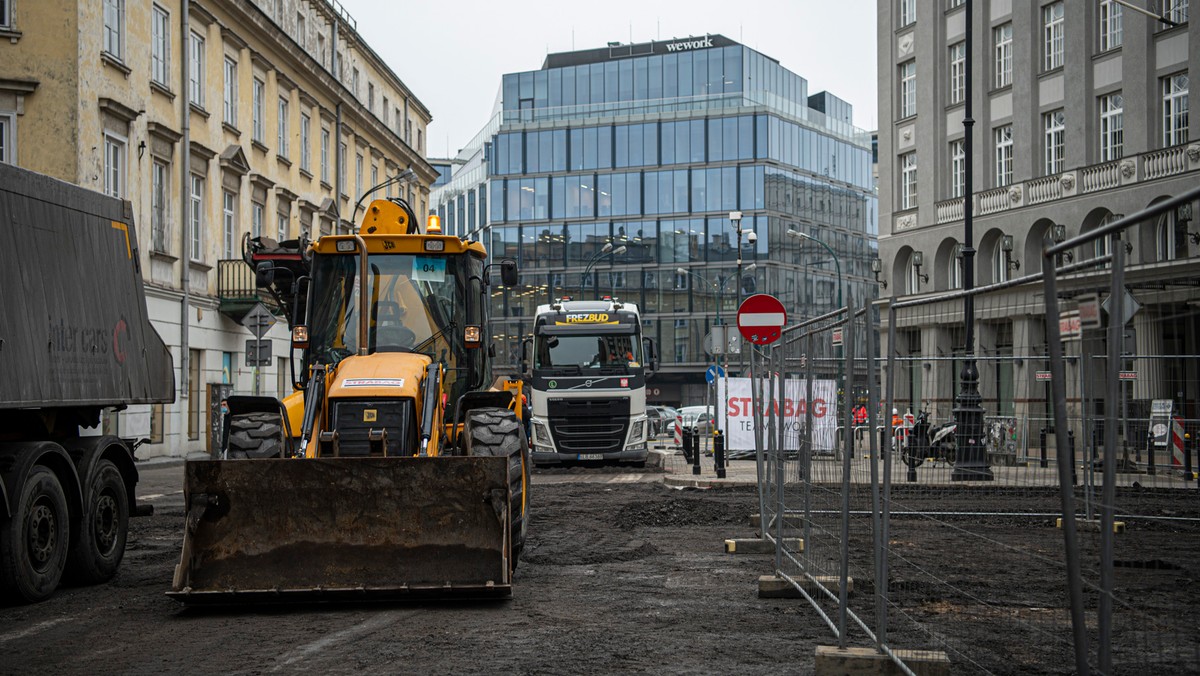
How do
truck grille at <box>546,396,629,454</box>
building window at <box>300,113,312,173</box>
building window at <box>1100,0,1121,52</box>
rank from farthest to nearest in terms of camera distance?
building window at <box>300,113,312,173</box>
building window at <box>1100,0,1121,52</box>
truck grille at <box>546,396,629,454</box>

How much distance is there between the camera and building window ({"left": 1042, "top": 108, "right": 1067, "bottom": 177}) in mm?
38969

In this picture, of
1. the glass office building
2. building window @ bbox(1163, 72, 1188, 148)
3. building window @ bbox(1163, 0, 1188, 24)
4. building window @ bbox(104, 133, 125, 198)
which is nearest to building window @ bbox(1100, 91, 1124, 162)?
building window @ bbox(1163, 72, 1188, 148)

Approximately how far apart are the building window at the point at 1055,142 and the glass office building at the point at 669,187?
35826mm

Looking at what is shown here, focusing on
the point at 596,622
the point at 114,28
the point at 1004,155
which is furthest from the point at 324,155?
the point at 596,622

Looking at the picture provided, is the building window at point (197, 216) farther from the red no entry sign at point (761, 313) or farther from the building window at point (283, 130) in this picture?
the red no entry sign at point (761, 313)

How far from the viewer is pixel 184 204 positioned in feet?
107

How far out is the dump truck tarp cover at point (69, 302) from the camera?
9.28 m

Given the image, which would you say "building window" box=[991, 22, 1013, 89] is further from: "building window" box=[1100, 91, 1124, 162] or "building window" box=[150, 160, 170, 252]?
"building window" box=[150, 160, 170, 252]

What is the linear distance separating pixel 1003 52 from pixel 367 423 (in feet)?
118

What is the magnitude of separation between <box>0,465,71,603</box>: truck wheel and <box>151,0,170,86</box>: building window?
23065 mm

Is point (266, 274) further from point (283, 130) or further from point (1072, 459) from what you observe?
point (283, 130)

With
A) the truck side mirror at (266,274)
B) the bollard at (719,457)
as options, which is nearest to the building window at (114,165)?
the bollard at (719,457)

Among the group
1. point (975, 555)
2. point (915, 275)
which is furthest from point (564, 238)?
point (975, 555)

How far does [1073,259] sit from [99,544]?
8.70 meters
